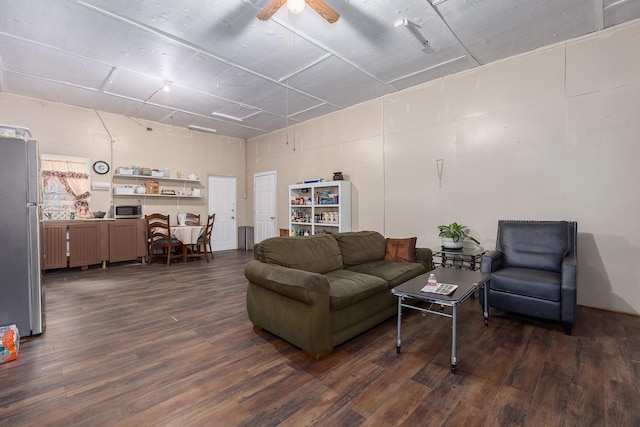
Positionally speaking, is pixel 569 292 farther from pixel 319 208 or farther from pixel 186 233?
pixel 186 233

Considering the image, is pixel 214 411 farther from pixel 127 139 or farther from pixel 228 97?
pixel 127 139

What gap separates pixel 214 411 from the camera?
170cm

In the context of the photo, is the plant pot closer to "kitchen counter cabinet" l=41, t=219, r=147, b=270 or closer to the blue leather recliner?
the blue leather recliner

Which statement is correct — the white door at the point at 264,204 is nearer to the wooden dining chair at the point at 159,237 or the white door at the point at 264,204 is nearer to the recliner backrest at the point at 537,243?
the wooden dining chair at the point at 159,237

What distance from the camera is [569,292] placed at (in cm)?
261

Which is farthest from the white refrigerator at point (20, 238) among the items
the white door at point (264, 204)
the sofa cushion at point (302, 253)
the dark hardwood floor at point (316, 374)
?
the white door at point (264, 204)

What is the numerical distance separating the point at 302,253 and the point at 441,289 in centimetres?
131

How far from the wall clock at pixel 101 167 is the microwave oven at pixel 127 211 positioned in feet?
2.57

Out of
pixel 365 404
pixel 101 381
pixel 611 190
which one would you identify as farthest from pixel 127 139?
pixel 611 190

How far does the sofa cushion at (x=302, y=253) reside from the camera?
9.27 ft

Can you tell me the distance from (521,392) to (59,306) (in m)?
4.59

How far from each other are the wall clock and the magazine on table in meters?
6.58

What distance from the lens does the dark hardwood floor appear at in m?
1.66

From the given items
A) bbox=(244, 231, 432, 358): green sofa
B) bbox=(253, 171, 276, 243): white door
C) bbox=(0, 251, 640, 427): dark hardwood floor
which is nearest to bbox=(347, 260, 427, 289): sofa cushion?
bbox=(244, 231, 432, 358): green sofa
